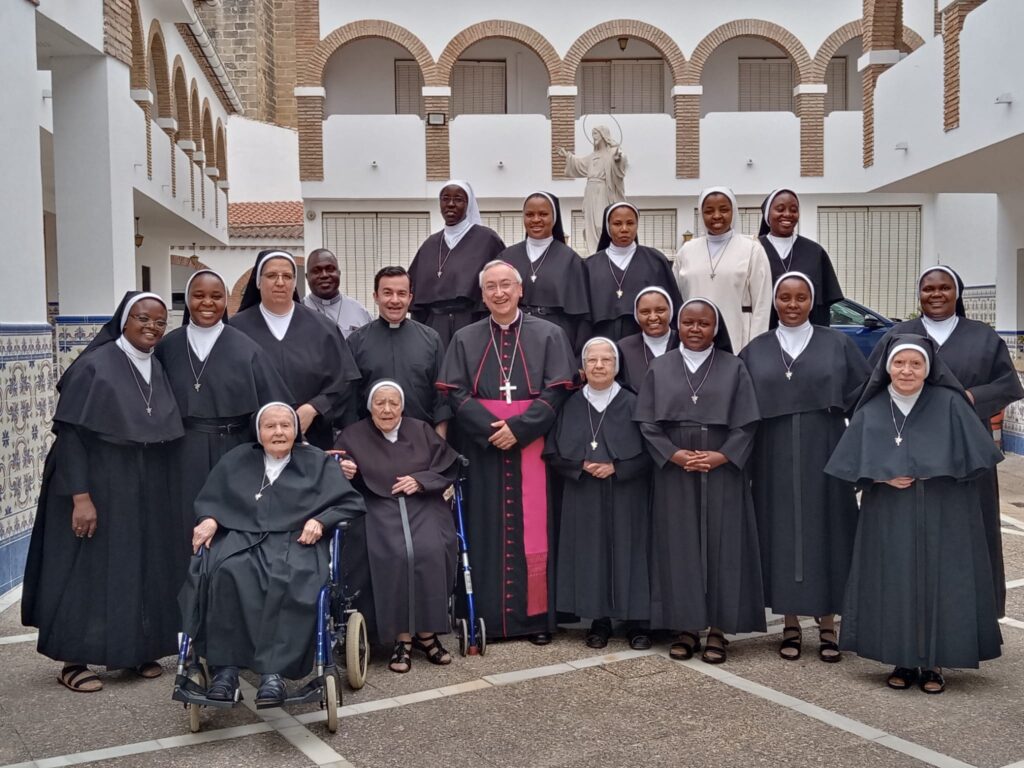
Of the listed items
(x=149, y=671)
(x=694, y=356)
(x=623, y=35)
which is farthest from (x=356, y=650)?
(x=623, y=35)

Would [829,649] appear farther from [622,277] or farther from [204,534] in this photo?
[204,534]

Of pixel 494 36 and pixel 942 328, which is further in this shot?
pixel 494 36

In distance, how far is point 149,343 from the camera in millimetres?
4902

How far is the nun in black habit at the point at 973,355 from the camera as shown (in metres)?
5.24

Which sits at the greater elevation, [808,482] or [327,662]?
[808,482]

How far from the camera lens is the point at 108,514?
4.82 m

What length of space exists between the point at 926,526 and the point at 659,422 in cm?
128

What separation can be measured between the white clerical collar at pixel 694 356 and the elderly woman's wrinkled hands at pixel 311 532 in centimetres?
192

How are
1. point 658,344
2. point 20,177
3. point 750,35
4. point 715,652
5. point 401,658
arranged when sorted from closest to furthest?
point 401,658 → point 715,652 → point 658,344 → point 20,177 → point 750,35

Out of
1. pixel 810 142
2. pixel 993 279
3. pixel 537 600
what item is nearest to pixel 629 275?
pixel 537 600

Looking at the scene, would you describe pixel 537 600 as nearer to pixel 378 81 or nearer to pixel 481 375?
pixel 481 375

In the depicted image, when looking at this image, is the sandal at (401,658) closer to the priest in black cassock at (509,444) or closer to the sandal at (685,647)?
the priest in black cassock at (509,444)

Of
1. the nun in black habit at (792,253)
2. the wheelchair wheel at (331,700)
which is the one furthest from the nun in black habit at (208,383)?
the nun in black habit at (792,253)

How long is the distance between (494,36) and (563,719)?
1662 cm
